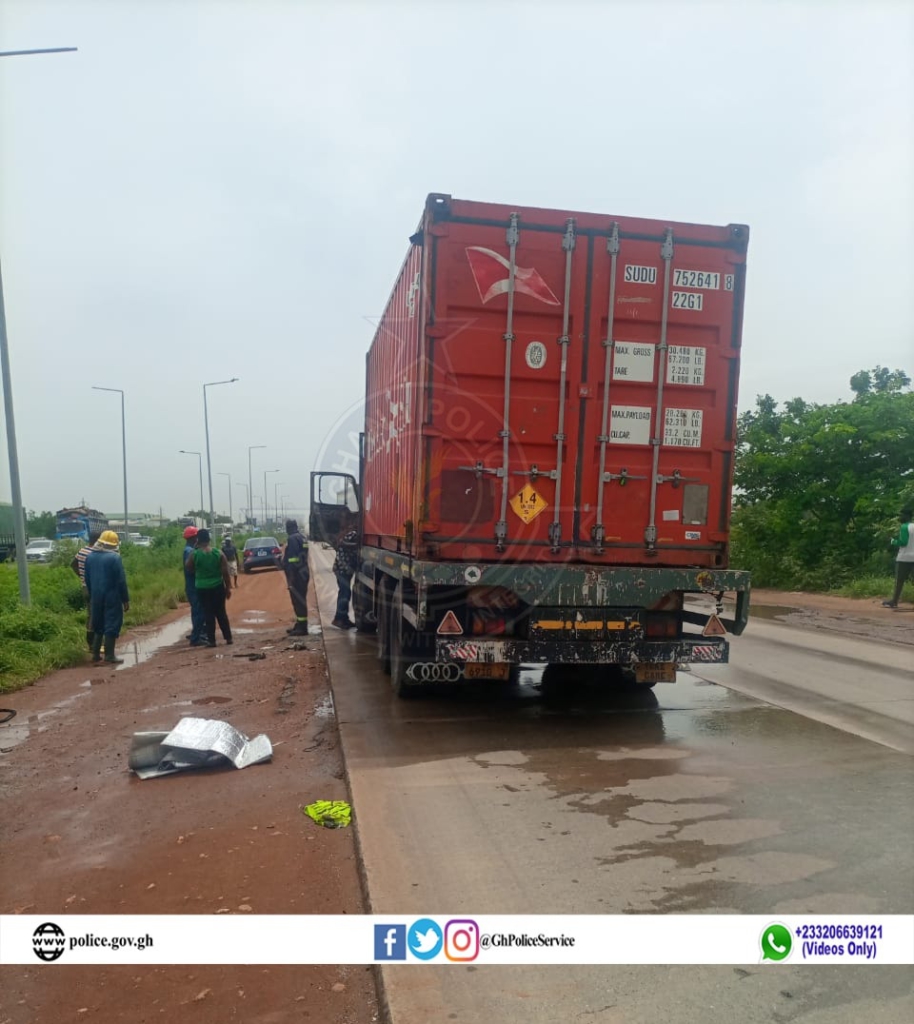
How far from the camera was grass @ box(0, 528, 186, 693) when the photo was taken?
374 inches

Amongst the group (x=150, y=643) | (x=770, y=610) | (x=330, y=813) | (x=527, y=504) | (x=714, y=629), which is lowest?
(x=150, y=643)

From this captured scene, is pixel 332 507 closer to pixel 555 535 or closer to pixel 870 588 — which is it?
pixel 555 535

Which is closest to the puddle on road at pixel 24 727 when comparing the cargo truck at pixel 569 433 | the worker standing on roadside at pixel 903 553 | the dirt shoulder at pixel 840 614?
the cargo truck at pixel 569 433

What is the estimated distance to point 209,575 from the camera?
34.8ft

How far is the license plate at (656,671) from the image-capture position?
6.30 m

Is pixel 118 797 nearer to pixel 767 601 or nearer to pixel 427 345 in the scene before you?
pixel 427 345

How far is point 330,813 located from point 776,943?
243 centimetres

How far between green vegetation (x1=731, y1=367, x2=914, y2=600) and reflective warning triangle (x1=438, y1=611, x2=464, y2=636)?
540 inches

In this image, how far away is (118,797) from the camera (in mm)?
5031

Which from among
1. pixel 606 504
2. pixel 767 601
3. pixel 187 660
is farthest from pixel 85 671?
pixel 767 601

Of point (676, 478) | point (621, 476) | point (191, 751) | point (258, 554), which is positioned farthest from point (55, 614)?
point (258, 554)

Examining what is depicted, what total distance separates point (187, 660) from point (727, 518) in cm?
728
